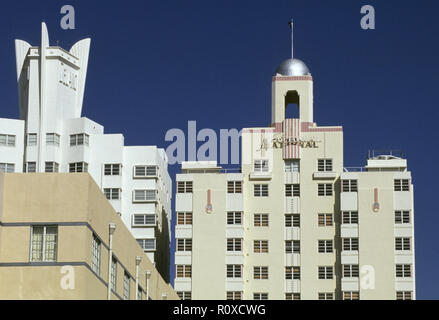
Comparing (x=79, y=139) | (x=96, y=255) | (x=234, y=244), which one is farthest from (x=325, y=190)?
(x=96, y=255)

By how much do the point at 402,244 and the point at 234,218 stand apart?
17.7 meters

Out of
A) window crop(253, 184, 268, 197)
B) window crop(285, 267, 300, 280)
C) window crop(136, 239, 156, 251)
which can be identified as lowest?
window crop(285, 267, 300, 280)

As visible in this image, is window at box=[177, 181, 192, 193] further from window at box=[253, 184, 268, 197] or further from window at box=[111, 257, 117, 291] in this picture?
window at box=[111, 257, 117, 291]

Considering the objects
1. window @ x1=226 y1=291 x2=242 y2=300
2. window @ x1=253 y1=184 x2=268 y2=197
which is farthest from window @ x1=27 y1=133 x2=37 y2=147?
window @ x1=226 y1=291 x2=242 y2=300

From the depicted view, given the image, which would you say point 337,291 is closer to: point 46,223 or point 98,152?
point 98,152

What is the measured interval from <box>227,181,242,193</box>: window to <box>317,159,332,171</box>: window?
916 cm

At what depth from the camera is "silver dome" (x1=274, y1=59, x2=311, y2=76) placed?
132250 millimetres

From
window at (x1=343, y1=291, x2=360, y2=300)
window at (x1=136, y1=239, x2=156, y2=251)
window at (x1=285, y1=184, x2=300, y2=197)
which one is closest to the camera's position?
window at (x1=343, y1=291, x2=360, y2=300)

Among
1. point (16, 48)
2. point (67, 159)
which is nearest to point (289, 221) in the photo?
point (67, 159)

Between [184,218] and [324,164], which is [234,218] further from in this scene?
[324,164]

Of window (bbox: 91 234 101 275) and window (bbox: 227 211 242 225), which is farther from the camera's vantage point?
window (bbox: 227 211 242 225)

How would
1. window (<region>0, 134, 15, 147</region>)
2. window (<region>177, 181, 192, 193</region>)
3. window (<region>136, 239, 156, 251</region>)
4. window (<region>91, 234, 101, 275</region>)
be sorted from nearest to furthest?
window (<region>91, 234, 101, 275</region>) → window (<region>0, 134, 15, 147</region>) → window (<region>136, 239, 156, 251</region>) → window (<region>177, 181, 192, 193</region>)

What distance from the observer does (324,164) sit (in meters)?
127
